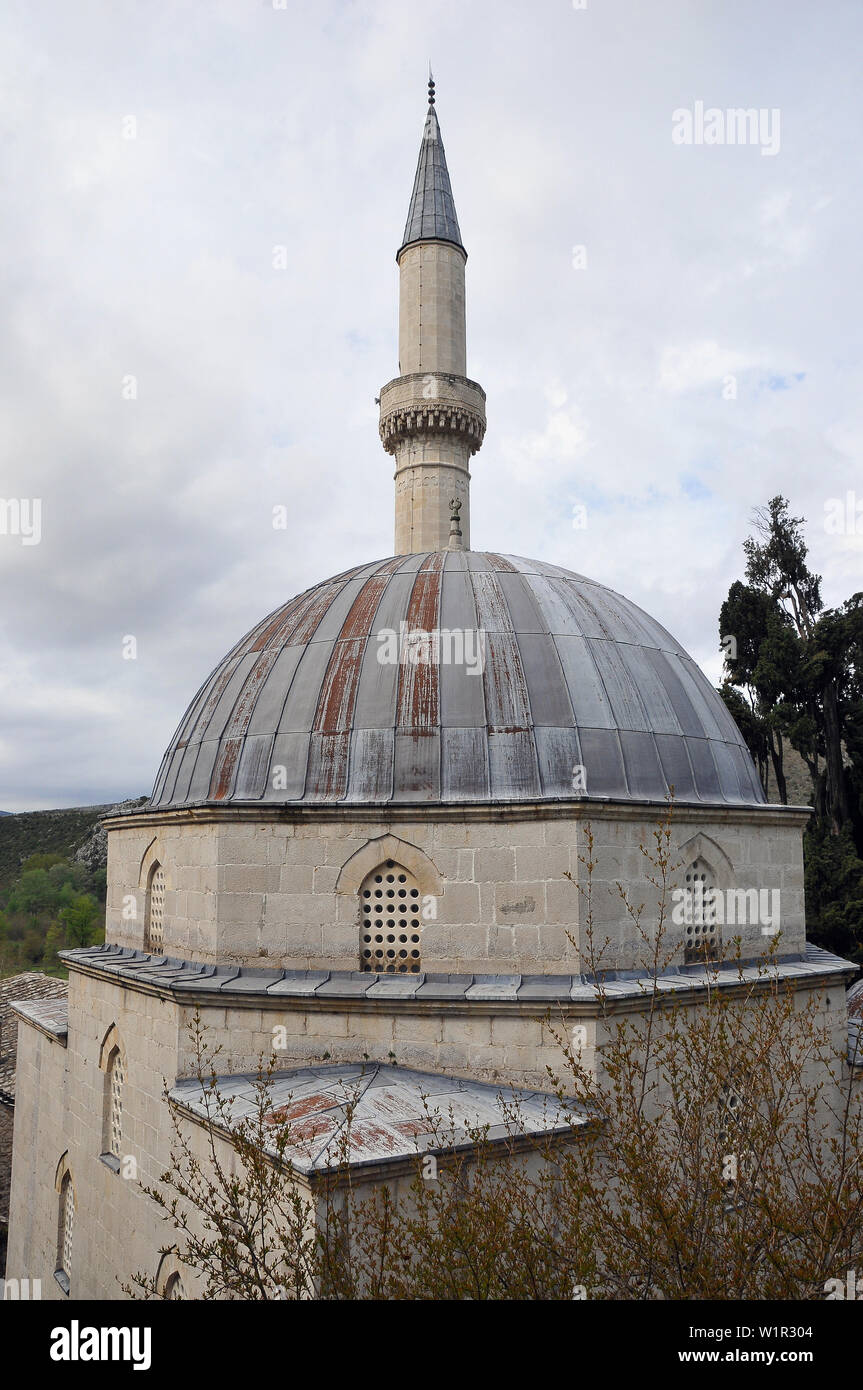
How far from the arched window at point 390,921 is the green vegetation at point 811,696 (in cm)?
1686

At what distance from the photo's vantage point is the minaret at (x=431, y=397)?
19.2 metres

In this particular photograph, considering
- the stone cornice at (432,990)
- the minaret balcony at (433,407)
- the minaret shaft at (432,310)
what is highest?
the minaret shaft at (432,310)

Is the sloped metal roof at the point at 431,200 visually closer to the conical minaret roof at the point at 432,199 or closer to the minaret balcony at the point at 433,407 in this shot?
the conical minaret roof at the point at 432,199

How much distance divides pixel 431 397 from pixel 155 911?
501 inches

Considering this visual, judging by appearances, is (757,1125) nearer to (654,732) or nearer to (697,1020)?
(697,1020)

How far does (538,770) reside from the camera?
9.59 meters

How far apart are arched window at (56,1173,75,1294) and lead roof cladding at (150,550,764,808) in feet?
18.1

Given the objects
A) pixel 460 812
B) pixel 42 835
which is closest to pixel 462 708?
pixel 460 812

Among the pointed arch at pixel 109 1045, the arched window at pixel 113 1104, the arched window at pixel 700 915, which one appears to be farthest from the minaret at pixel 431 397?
the arched window at pixel 113 1104

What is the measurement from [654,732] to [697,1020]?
10.7ft

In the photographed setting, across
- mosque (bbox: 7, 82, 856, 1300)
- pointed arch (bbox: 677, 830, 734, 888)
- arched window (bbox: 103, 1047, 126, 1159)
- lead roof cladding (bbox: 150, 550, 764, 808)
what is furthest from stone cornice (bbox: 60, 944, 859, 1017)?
lead roof cladding (bbox: 150, 550, 764, 808)

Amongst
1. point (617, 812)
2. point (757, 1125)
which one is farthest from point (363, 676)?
point (757, 1125)

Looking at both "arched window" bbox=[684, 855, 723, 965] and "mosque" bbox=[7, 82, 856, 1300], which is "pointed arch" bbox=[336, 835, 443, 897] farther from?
"arched window" bbox=[684, 855, 723, 965]
